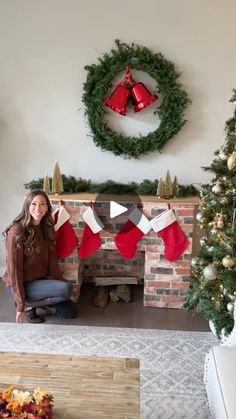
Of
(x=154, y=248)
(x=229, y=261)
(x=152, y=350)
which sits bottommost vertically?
(x=152, y=350)

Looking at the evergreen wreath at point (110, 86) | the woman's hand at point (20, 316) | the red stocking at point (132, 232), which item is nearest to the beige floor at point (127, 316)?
the woman's hand at point (20, 316)

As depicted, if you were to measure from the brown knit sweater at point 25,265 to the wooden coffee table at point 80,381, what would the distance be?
2.99 ft

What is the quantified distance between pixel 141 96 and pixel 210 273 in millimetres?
1549

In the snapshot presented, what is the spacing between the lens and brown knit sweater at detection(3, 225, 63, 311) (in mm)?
2822

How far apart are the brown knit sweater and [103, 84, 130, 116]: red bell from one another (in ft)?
3.61

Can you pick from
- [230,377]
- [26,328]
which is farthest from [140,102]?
[230,377]

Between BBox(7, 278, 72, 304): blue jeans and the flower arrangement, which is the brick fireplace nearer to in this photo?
BBox(7, 278, 72, 304): blue jeans

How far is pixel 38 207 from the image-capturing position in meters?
2.79

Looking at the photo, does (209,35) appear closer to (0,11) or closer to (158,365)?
(0,11)

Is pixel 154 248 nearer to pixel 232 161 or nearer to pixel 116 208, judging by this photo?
pixel 116 208

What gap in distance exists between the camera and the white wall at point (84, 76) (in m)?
3.10

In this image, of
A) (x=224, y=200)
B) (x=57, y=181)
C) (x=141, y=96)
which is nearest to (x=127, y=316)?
(x=57, y=181)

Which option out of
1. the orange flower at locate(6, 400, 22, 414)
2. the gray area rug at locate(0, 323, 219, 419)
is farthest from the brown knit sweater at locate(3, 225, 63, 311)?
the orange flower at locate(6, 400, 22, 414)

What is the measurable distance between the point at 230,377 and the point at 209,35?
2.47 meters
